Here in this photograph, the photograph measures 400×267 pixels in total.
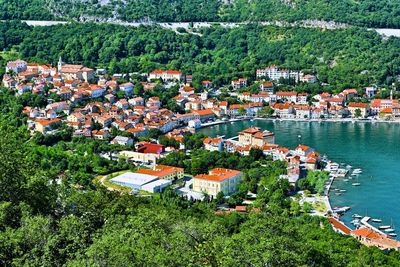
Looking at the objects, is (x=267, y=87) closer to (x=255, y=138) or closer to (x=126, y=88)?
(x=126, y=88)

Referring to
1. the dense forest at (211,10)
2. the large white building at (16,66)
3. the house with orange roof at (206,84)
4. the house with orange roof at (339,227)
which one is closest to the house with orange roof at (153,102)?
the house with orange roof at (206,84)

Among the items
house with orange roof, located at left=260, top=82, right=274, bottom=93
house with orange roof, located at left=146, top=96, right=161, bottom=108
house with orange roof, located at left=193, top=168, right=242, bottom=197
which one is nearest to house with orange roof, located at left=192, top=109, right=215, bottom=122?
house with orange roof, located at left=146, top=96, right=161, bottom=108

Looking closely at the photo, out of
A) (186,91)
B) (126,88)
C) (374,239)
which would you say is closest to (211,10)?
(186,91)

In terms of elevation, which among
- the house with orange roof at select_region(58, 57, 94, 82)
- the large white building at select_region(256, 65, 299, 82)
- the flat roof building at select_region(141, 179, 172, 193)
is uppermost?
the house with orange roof at select_region(58, 57, 94, 82)

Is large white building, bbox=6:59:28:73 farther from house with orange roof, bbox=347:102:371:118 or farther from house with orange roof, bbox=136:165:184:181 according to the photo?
house with orange roof, bbox=347:102:371:118

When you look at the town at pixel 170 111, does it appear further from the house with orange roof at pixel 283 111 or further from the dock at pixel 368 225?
the dock at pixel 368 225

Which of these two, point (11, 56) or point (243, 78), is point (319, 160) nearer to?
point (243, 78)

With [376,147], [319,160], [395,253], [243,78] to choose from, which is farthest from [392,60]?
[395,253]

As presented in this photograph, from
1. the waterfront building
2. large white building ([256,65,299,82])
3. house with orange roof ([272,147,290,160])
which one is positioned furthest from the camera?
large white building ([256,65,299,82])
